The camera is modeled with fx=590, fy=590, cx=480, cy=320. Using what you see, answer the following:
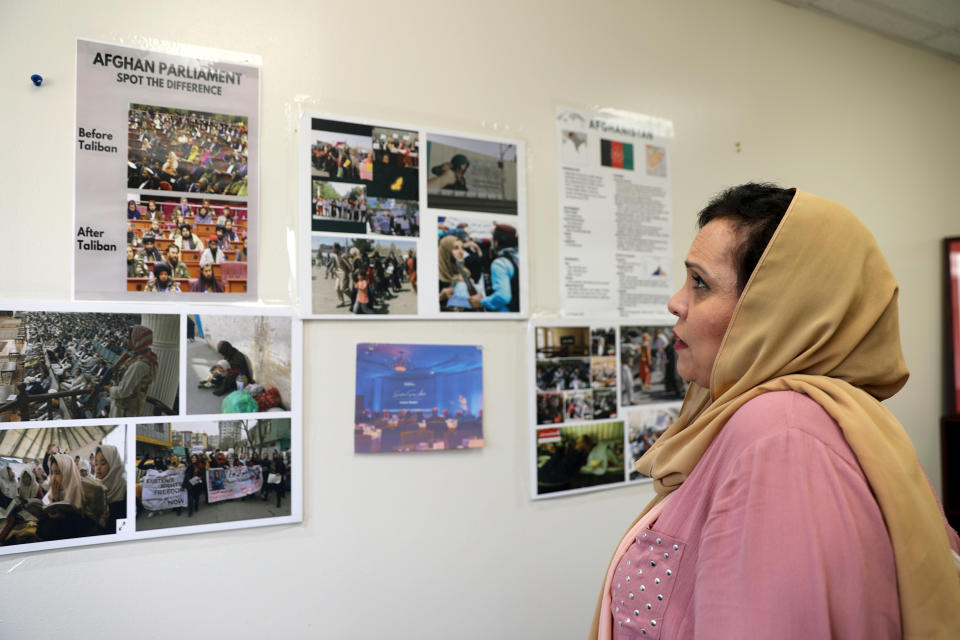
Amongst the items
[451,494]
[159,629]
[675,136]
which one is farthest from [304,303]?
[675,136]

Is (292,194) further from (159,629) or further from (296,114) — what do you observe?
(159,629)

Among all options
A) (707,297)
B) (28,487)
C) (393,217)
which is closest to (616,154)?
(393,217)

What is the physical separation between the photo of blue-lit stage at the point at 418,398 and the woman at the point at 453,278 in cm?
12

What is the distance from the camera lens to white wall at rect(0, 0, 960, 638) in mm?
1233

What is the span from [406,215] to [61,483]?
3.17 feet

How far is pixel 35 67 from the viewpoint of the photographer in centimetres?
123

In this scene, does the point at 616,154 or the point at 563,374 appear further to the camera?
the point at 616,154

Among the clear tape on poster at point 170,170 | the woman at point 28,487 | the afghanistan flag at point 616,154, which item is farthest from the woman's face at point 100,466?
the afghanistan flag at point 616,154

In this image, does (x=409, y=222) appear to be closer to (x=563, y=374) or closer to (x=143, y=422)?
(x=563, y=374)

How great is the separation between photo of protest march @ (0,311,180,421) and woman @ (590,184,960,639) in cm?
102

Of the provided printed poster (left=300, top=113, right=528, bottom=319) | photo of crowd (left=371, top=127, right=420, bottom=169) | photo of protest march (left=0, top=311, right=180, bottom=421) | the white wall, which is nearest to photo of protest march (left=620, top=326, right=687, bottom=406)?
the white wall

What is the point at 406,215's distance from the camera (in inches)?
61.1

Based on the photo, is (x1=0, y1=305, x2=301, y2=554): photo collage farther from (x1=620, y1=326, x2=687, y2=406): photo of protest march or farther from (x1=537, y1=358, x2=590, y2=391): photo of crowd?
(x1=620, y1=326, x2=687, y2=406): photo of protest march

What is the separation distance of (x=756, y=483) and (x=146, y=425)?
1.20 m
